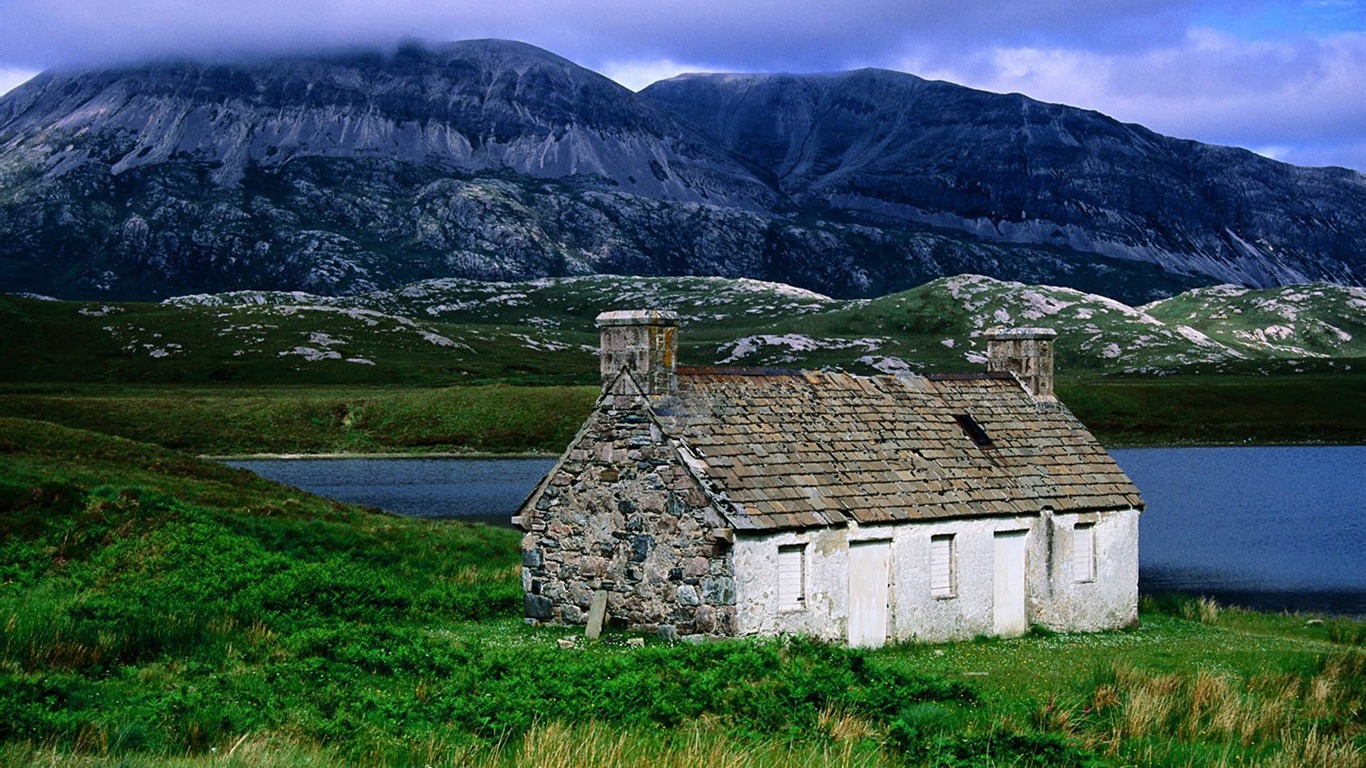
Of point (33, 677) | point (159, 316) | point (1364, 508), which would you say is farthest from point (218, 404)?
point (33, 677)

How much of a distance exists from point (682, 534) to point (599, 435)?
10.4 feet

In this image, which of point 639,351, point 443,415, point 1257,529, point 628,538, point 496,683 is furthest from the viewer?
point 443,415

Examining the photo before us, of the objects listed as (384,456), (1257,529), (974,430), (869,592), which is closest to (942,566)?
(869,592)

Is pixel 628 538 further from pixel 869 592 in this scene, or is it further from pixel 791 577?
pixel 869 592

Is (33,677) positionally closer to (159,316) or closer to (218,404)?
(218,404)

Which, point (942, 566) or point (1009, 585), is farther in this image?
point (1009, 585)

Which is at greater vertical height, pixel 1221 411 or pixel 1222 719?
pixel 1222 719

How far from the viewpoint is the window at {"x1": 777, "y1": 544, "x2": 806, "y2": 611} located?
83.7ft

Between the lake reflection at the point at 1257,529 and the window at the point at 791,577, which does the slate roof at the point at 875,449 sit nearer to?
the window at the point at 791,577

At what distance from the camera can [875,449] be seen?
29219 millimetres

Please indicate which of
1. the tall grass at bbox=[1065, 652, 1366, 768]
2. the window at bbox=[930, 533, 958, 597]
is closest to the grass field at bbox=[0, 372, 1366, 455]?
the window at bbox=[930, 533, 958, 597]

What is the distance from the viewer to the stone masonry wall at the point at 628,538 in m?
25.1

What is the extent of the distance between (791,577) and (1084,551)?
9.77 m

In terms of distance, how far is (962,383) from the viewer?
33.5 metres
